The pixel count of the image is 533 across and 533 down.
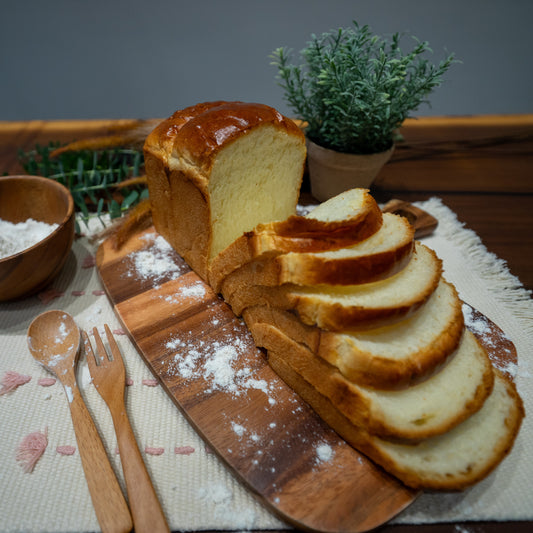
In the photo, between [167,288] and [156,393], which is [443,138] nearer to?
[167,288]

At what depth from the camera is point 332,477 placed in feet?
4.73

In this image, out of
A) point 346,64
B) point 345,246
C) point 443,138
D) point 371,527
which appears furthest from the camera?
point 443,138

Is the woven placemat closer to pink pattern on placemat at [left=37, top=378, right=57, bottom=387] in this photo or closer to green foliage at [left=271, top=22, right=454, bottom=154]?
pink pattern on placemat at [left=37, top=378, right=57, bottom=387]

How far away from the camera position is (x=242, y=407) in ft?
5.46

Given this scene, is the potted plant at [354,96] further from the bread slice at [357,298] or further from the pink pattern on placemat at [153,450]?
the pink pattern on placemat at [153,450]

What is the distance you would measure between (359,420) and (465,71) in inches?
161

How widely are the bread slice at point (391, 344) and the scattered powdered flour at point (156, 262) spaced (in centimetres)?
79

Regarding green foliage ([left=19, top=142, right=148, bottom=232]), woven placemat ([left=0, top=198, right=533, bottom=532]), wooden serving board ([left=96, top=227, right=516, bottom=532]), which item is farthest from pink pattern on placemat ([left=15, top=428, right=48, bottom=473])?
green foliage ([left=19, top=142, right=148, bottom=232])

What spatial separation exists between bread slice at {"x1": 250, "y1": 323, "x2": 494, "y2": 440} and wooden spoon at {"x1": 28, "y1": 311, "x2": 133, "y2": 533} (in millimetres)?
805

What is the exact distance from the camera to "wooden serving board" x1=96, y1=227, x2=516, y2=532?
1378 mm

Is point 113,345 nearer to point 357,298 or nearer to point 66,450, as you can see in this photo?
point 66,450

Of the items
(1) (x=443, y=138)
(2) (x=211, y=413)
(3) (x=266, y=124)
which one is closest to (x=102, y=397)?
(2) (x=211, y=413)

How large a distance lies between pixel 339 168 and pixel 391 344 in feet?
5.16

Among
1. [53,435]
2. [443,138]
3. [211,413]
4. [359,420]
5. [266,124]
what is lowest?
[53,435]
